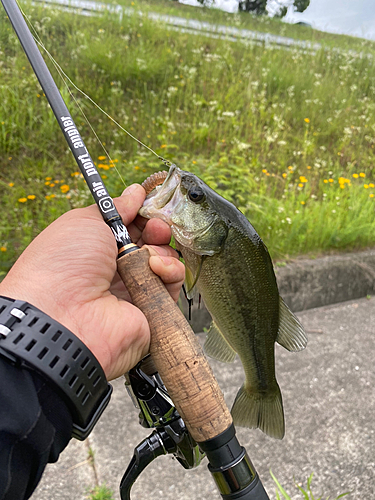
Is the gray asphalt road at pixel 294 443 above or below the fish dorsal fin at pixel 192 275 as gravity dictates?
below

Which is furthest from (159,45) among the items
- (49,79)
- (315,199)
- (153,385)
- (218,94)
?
(153,385)

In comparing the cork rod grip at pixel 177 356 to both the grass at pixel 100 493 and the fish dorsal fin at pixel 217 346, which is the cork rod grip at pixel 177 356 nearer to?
the fish dorsal fin at pixel 217 346

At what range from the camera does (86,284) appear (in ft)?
3.71

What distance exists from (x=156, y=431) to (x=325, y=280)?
275cm

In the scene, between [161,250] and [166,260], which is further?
[161,250]

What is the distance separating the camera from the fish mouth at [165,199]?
127cm

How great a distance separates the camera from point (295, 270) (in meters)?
3.35

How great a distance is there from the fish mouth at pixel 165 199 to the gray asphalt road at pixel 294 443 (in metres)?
1.58

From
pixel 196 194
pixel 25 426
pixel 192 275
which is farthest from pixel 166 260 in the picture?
pixel 25 426

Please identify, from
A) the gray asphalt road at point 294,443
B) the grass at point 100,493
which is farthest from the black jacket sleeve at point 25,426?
the gray asphalt road at point 294,443

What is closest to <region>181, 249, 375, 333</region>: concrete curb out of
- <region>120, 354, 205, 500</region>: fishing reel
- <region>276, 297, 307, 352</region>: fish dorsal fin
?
<region>276, 297, 307, 352</region>: fish dorsal fin

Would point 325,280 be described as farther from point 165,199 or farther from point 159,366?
point 159,366

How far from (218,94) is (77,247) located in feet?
14.9

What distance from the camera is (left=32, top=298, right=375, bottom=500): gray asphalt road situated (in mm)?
2127
